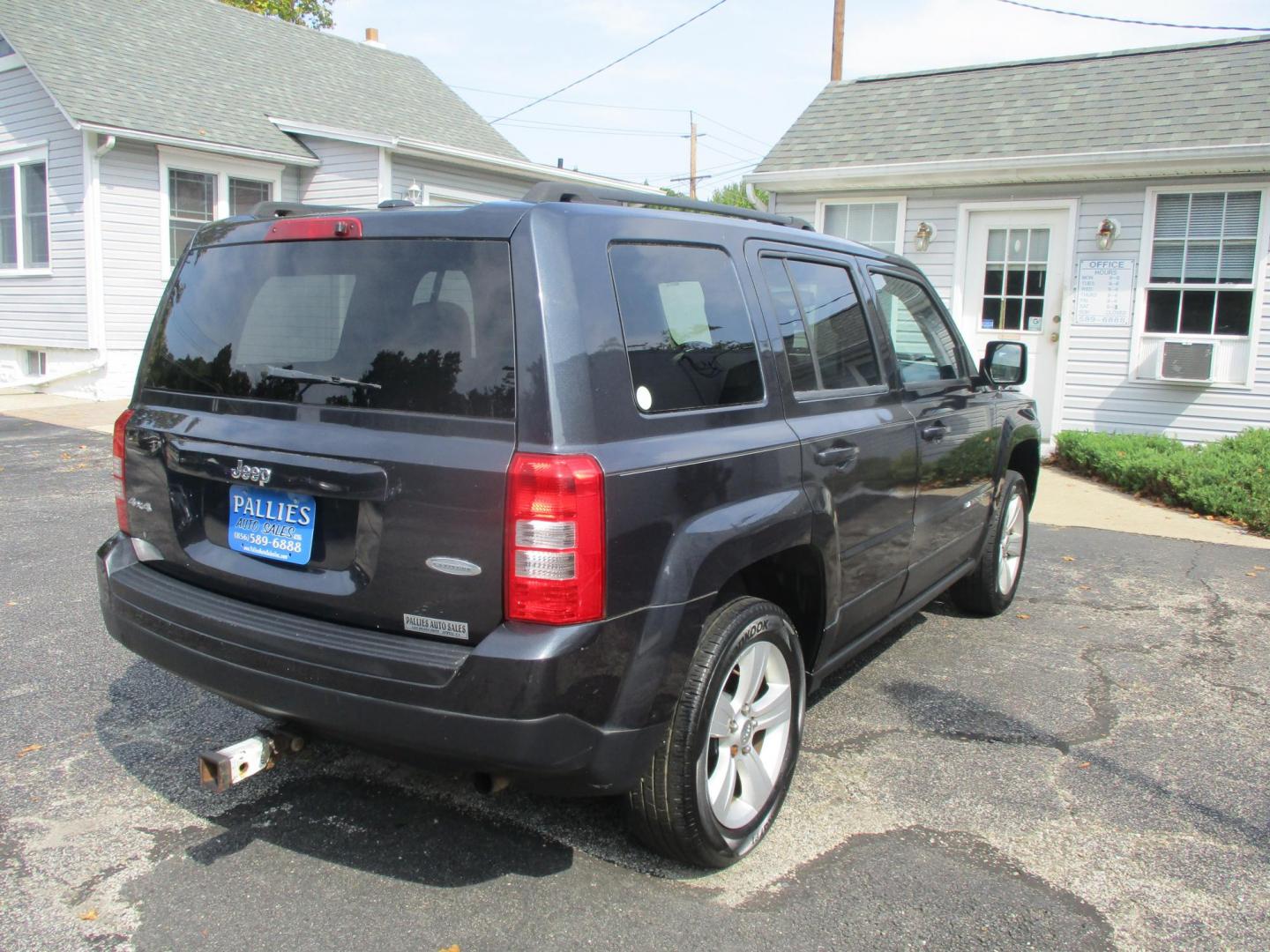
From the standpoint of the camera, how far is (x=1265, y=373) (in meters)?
9.66

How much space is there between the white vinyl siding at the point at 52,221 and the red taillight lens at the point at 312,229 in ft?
41.1

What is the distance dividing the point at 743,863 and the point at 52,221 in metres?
14.5

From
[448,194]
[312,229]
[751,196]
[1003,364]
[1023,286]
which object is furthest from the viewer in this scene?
[448,194]

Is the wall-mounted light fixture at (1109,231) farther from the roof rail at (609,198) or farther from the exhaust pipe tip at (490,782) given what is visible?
the exhaust pipe tip at (490,782)

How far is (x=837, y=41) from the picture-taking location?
16844mm

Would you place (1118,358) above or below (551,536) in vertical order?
above

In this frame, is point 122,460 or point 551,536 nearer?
point 551,536

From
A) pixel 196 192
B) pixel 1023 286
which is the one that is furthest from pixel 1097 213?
pixel 196 192

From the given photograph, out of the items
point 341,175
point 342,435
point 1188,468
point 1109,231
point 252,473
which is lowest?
point 1188,468

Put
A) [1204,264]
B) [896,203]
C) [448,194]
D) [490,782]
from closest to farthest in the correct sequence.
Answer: [490,782], [1204,264], [896,203], [448,194]

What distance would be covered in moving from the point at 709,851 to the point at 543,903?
1.54ft

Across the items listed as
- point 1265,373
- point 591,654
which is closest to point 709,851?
point 591,654

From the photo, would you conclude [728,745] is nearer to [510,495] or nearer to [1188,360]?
[510,495]

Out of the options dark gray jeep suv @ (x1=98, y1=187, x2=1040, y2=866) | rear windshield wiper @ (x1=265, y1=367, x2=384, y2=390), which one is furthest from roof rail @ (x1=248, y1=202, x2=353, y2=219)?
rear windshield wiper @ (x1=265, y1=367, x2=384, y2=390)
